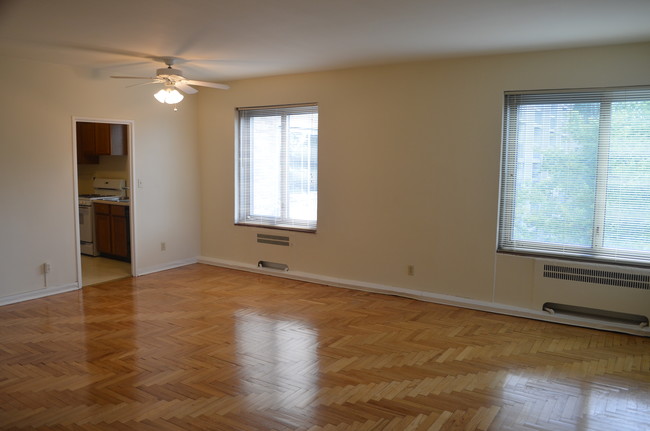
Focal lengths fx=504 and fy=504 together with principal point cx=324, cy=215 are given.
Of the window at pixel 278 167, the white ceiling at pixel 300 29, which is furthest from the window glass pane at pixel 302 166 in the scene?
the white ceiling at pixel 300 29

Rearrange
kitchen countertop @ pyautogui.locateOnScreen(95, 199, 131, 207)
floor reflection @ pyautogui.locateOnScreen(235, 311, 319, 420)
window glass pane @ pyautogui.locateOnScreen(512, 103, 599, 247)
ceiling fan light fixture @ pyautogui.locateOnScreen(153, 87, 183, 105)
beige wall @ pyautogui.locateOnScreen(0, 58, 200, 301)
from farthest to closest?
→ kitchen countertop @ pyautogui.locateOnScreen(95, 199, 131, 207)
beige wall @ pyautogui.locateOnScreen(0, 58, 200, 301)
ceiling fan light fixture @ pyautogui.locateOnScreen(153, 87, 183, 105)
window glass pane @ pyautogui.locateOnScreen(512, 103, 599, 247)
floor reflection @ pyautogui.locateOnScreen(235, 311, 319, 420)

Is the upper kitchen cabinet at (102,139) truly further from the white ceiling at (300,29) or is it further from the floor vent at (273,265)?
the floor vent at (273,265)

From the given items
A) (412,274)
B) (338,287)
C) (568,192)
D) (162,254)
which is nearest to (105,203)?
(162,254)

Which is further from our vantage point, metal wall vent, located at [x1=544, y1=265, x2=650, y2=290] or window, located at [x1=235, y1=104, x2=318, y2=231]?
window, located at [x1=235, y1=104, x2=318, y2=231]

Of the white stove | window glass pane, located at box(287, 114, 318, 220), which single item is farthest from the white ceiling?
the white stove

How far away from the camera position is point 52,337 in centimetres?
415

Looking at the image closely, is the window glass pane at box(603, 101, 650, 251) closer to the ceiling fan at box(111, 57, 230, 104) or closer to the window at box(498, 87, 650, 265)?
the window at box(498, 87, 650, 265)

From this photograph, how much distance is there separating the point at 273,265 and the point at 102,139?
121 inches

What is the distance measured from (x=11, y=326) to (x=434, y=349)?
3623 millimetres

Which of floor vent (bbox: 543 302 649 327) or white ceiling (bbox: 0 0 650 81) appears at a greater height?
white ceiling (bbox: 0 0 650 81)

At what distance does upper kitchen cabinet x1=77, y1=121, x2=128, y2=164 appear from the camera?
277 inches

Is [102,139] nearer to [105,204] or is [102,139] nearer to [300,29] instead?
[105,204]

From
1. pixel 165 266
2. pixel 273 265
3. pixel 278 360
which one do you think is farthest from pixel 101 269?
pixel 278 360

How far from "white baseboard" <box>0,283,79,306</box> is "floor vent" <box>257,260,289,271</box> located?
7.03ft
